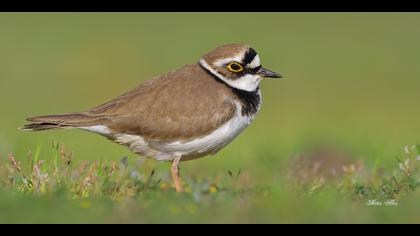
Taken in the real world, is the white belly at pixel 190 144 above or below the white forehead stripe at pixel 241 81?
below

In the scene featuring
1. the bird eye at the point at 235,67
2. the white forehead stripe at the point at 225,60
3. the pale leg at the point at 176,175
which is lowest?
the pale leg at the point at 176,175

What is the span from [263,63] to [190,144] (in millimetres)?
15125

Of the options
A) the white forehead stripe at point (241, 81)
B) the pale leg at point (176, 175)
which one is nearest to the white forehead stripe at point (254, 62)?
the white forehead stripe at point (241, 81)

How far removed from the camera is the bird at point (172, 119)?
31.5 feet

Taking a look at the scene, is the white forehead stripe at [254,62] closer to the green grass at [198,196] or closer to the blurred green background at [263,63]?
the green grass at [198,196]

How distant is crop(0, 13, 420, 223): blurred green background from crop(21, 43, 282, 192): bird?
9.79 feet

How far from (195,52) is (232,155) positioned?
10.6 m

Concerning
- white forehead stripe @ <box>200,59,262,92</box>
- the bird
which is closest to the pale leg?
the bird

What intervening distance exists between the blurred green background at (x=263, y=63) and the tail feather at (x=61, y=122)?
323cm

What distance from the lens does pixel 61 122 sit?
31.9ft

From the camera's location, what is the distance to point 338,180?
10.1 m

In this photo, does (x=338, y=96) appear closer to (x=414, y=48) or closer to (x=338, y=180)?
(x=414, y=48)

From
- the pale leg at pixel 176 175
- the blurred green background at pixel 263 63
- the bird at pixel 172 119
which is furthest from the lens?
the blurred green background at pixel 263 63

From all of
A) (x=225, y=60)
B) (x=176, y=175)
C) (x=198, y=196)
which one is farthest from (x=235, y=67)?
(x=198, y=196)
